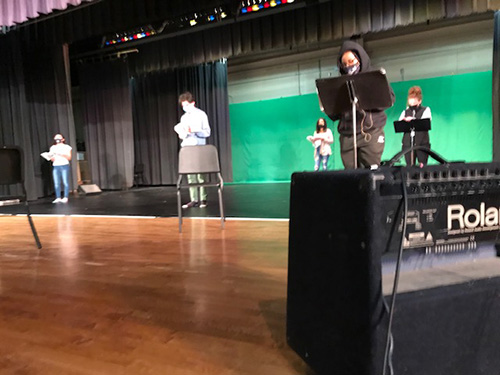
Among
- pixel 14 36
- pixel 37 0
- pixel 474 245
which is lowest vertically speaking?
pixel 474 245

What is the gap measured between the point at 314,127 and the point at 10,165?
597 centimetres

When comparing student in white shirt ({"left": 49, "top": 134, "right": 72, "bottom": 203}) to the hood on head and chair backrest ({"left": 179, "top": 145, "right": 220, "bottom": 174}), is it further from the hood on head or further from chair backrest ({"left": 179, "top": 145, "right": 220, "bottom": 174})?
the hood on head

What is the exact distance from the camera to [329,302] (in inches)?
29.0

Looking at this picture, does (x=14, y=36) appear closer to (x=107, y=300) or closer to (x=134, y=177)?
(x=134, y=177)

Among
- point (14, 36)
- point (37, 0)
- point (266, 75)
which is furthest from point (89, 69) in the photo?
point (37, 0)

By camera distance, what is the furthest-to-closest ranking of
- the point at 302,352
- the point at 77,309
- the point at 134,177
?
the point at 134,177
the point at 77,309
the point at 302,352

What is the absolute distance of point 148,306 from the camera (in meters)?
1.31

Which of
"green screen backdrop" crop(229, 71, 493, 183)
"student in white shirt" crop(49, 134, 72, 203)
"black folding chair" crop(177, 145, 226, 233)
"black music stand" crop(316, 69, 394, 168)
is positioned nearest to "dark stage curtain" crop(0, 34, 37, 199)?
"student in white shirt" crop(49, 134, 72, 203)

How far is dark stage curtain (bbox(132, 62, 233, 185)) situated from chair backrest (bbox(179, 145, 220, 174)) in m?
4.92

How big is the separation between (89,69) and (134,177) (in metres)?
2.61

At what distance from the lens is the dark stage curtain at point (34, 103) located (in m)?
5.88

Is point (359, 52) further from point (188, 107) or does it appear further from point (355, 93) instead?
point (188, 107)

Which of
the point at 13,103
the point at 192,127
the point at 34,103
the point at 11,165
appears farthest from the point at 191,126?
the point at 34,103

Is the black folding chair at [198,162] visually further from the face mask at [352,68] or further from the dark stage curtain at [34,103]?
the dark stage curtain at [34,103]
